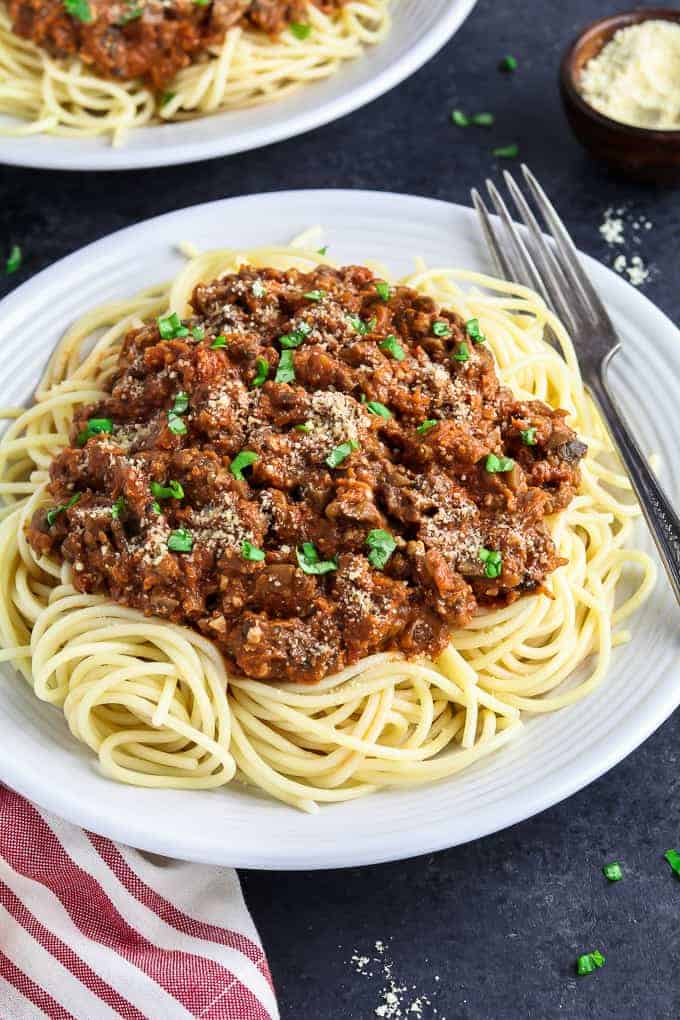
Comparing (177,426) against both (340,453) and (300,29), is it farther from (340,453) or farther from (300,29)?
(300,29)

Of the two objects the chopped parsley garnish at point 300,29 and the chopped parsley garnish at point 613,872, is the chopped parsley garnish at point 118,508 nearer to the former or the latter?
the chopped parsley garnish at point 613,872

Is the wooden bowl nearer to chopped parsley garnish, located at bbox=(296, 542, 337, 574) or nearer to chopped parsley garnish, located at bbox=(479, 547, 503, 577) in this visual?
chopped parsley garnish, located at bbox=(479, 547, 503, 577)

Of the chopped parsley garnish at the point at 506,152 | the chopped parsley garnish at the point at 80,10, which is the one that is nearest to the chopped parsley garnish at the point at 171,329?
the chopped parsley garnish at the point at 80,10

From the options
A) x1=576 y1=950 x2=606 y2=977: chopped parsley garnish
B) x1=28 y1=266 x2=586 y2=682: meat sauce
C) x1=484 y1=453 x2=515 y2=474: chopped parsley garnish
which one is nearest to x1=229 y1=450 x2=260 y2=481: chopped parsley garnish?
x1=28 y1=266 x2=586 y2=682: meat sauce

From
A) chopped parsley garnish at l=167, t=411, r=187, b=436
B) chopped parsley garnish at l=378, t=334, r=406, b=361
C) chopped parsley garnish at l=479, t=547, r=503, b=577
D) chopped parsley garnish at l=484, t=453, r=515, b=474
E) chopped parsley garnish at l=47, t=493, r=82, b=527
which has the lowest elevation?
chopped parsley garnish at l=47, t=493, r=82, b=527

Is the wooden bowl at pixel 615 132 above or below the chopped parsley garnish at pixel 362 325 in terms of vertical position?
above

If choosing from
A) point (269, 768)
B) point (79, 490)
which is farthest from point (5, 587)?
point (269, 768)
